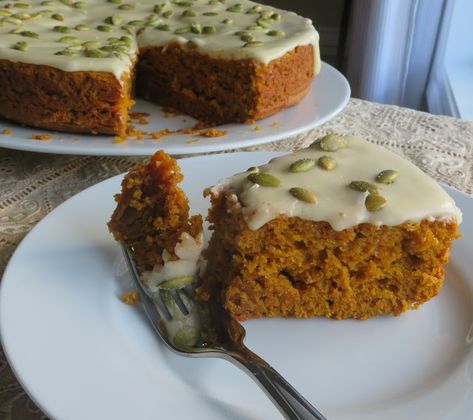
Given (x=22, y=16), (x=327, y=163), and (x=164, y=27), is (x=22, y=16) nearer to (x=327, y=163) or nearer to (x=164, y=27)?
(x=164, y=27)

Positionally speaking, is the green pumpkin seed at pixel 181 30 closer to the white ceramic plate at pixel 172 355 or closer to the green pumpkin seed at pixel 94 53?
the green pumpkin seed at pixel 94 53

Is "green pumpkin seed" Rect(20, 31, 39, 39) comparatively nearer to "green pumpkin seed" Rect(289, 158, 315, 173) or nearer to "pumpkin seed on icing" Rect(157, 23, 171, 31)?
"pumpkin seed on icing" Rect(157, 23, 171, 31)

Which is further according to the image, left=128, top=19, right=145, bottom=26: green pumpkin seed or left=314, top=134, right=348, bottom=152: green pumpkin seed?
left=128, top=19, right=145, bottom=26: green pumpkin seed

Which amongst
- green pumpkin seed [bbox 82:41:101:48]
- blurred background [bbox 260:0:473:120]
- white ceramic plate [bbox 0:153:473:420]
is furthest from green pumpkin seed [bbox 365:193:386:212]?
blurred background [bbox 260:0:473:120]

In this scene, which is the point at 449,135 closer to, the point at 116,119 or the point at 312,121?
the point at 312,121

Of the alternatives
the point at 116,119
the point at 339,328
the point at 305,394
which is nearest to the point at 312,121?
the point at 116,119

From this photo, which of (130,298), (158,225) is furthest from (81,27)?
(130,298)

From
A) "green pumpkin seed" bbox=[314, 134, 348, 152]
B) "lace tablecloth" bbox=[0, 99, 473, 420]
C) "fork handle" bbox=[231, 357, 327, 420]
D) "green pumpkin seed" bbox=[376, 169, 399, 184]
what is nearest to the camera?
"fork handle" bbox=[231, 357, 327, 420]
